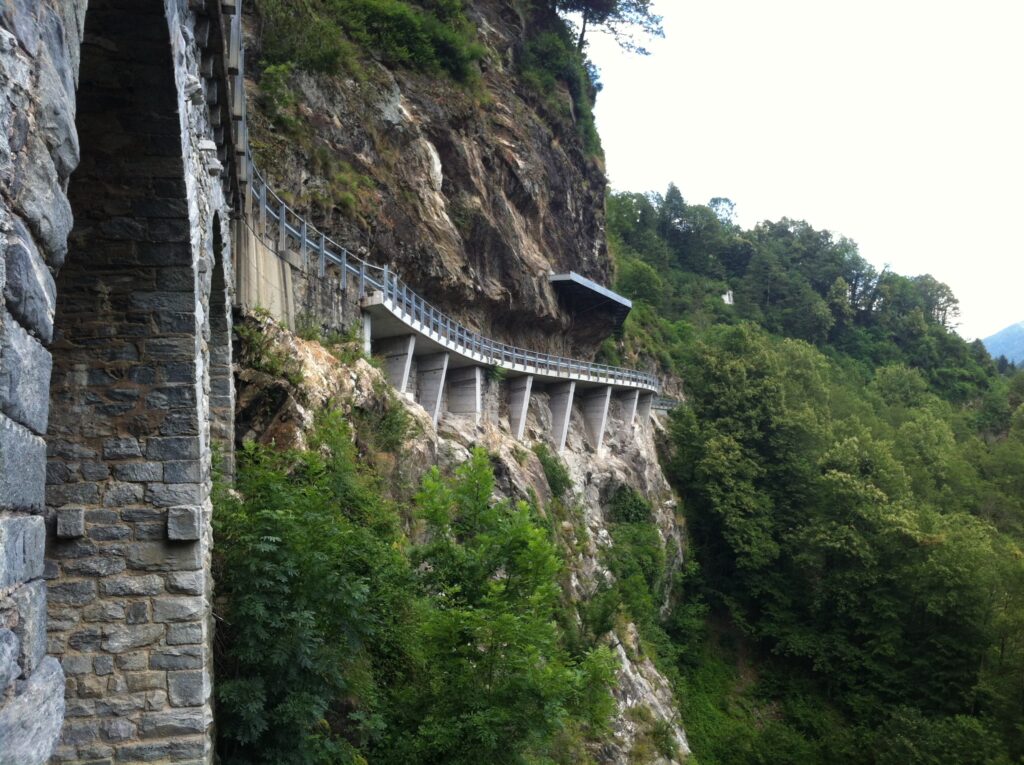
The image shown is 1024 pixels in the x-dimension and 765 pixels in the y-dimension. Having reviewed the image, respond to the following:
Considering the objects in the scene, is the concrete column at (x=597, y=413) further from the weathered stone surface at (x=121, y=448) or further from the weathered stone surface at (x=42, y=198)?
the weathered stone surface at (x=42, y=198)

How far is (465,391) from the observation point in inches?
1045

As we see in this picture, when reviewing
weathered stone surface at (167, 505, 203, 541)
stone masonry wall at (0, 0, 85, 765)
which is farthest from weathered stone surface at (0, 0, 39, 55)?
weathered stone surface at (167, 505, 203, 541)

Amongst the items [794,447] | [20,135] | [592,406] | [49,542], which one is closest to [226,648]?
[49,542]

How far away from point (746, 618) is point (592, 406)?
11.2 meters

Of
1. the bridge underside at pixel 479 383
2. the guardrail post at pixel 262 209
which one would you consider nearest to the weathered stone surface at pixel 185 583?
the guardrail post at pixel 262 209

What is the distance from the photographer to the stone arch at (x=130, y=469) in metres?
5.53

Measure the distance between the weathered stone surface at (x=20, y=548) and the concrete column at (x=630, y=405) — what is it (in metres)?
36.1

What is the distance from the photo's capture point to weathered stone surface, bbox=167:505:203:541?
18.8 feet

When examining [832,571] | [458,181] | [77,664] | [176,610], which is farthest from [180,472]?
[832,571]

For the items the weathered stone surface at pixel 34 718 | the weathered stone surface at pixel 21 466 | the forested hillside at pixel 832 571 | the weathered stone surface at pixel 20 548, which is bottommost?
the forested hillside at pixel 832 571

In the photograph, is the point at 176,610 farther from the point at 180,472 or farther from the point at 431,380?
the point at 431,380

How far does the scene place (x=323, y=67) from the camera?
2289cm

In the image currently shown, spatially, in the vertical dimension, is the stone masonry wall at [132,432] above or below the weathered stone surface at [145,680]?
above

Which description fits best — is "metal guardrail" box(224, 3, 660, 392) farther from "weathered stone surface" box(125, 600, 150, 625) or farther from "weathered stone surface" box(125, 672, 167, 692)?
Result: "weathered stone surface" box(125, 672, 167, 692)
